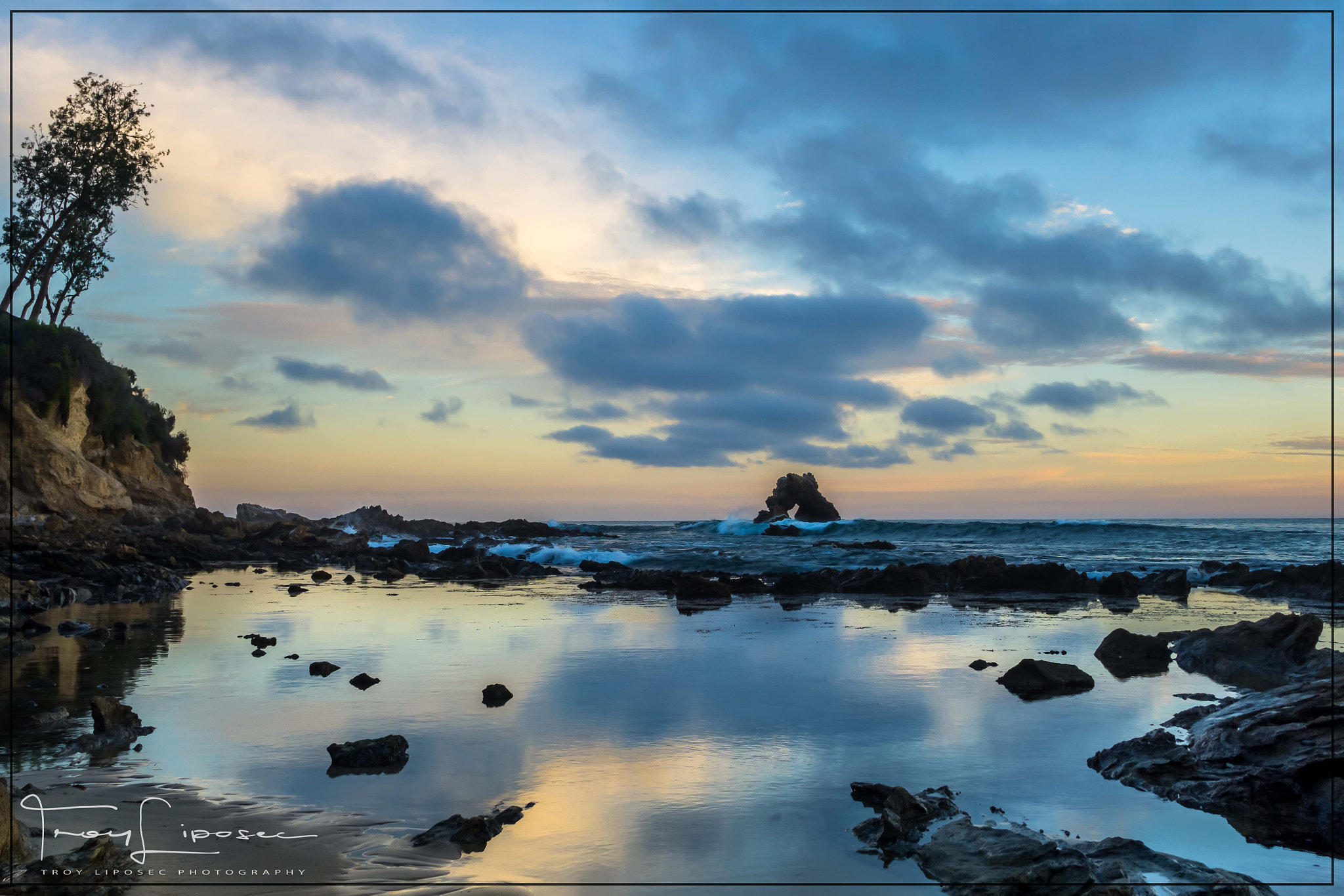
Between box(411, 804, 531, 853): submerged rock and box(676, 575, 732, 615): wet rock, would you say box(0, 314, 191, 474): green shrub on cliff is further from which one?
box(411, 804, 531, 853): submerged rock

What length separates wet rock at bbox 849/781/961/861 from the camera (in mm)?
5078

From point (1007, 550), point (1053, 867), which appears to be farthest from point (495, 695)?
point (1007, 550)

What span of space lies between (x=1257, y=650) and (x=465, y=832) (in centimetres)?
1163

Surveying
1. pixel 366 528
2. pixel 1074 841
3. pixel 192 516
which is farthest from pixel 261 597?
pixel 366 528

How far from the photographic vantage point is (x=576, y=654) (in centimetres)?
1191

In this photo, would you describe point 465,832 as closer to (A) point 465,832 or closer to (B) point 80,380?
(A) point 465,832

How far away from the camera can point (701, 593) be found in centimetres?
2075

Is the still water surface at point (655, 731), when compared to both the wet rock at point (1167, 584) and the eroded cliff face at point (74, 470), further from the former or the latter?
the eroded cliff face at point (74, 470)

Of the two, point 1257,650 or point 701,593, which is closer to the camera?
point 1257,650

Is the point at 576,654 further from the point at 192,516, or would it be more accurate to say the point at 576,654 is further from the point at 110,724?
the point at 192,516

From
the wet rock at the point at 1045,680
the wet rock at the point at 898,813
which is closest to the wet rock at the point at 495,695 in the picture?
the wet rock at the point at 898,813

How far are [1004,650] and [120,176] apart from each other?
39.1 meters

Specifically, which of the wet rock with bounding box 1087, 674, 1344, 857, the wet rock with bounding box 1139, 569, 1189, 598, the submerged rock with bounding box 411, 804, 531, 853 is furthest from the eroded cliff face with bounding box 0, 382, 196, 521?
the wet rock with bounding box 1139, 569, 1189, 598

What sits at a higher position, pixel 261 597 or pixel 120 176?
pixel 120 176
